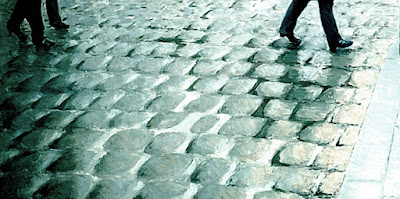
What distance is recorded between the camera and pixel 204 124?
4.45 m

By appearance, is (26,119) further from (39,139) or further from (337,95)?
(337,95)

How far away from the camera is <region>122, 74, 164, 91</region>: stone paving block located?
5328 mm

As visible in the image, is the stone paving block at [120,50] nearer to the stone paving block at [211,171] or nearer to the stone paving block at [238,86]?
the stone paving block at [238,86]

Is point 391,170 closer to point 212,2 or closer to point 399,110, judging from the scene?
point 399,110

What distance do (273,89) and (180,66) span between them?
51.2 inches

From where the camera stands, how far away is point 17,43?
23.7ft

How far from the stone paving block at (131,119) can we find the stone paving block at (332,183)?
181 cm

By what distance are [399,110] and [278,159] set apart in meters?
1.38

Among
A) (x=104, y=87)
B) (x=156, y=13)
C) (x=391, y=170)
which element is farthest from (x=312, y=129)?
(x=156, y=13)

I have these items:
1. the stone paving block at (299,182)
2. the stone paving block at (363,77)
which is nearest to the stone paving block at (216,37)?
the stone paving block at (363,77)

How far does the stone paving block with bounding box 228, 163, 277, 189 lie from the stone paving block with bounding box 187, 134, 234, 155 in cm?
30

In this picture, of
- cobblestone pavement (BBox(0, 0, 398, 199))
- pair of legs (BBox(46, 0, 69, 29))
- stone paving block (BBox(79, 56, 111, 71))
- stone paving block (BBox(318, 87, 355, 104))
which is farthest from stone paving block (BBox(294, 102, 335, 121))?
pair of legs (BBox(46, 0, 69, 29))

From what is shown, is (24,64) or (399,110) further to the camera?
(24,64)

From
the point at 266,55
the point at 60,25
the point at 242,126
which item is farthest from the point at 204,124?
the point at 60,25
